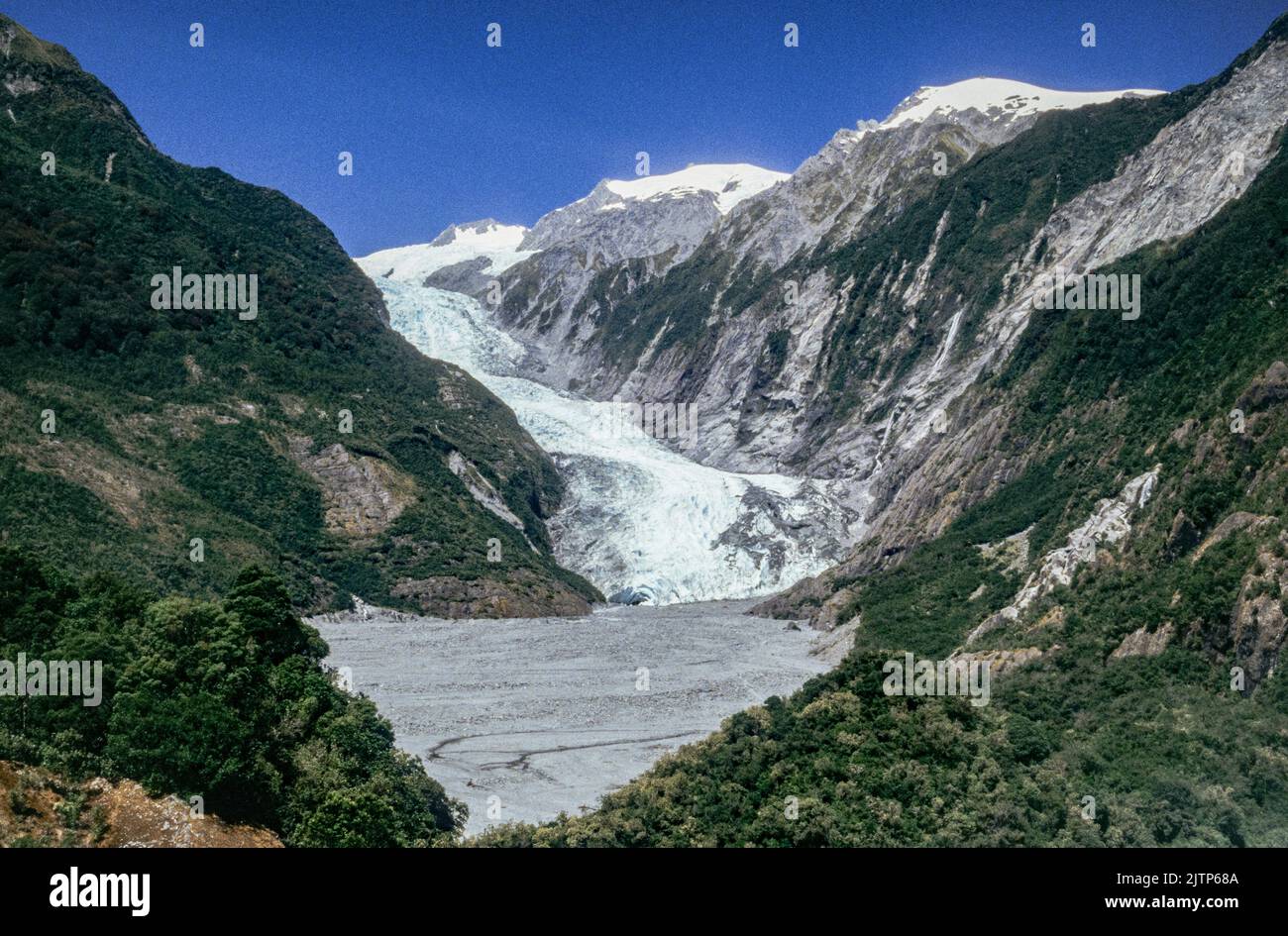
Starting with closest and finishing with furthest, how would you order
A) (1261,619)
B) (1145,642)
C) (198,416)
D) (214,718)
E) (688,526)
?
(214,718) < (1261,619) < (1145,642) < (198,416) < (688,526)

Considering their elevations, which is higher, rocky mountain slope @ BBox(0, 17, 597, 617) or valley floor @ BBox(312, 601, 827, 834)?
rocky mountain slope @ BBox(0, 17, 597, 617)

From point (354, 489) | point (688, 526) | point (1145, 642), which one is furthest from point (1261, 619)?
point (688, 526)

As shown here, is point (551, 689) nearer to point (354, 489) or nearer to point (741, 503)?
point (354, 489)

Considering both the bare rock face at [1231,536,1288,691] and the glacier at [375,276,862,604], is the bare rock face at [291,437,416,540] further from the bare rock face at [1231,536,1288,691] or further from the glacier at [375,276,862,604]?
the bare rock face at [1231,536,1288,691]

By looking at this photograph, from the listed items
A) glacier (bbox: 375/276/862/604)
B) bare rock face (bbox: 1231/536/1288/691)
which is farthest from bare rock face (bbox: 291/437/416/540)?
bare rock face (bbox: 1231/536/1288/691)

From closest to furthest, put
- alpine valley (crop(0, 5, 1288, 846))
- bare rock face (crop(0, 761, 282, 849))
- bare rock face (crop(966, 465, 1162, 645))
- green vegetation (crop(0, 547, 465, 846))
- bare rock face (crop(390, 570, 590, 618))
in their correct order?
bare rock face (crop(0, 761, 282, 849))
green vegetation (crop(0, 547, 465, 846))
alpine valley (crop(0, 5, 1288, 846))
bare rock face (crop(966, 465, 1162, 645))
bare rock face (crop(390, 570, 590, 618))

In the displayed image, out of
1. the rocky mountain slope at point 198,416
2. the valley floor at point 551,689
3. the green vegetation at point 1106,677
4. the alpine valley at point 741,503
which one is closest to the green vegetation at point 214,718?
the alpine valley at point 741,503
